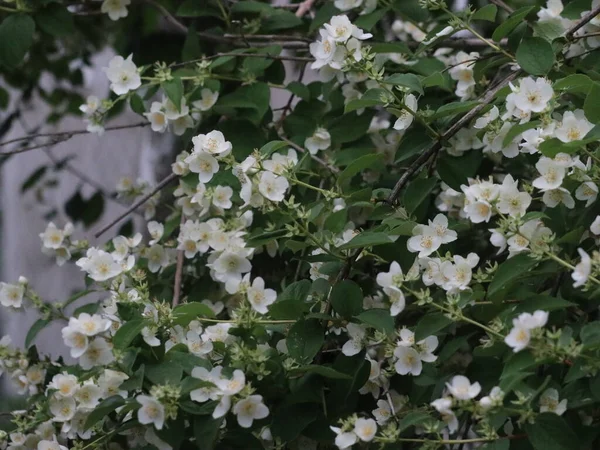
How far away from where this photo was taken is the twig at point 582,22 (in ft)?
4.73

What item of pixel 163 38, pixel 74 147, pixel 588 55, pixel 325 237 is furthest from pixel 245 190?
pixel 74 147

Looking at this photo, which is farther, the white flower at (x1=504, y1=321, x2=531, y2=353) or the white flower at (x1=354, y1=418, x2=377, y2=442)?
the white flower at (x1=354, y1=418, x2=377, y2=442)

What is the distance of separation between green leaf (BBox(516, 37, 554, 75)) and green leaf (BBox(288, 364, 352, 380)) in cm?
57

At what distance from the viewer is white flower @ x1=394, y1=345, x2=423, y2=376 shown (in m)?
1.24

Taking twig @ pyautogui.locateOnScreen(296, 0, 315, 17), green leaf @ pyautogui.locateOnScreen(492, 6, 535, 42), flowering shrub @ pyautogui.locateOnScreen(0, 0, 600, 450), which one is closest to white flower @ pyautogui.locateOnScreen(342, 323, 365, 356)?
flowering shrub @ pyautogui.locateOnScreen(0, 0, 600, 450)

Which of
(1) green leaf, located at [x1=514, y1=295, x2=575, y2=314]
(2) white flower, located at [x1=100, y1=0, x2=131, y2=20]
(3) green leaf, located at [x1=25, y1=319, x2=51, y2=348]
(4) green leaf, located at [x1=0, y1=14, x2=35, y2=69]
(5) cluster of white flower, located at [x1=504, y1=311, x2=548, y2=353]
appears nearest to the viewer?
(5) cluster of white flower, located at [x1=504, y1=311, x2=548, y2=353]

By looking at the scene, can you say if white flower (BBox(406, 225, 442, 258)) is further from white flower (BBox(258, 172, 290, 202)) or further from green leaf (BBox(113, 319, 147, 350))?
green leaf (BBox(113, 319, 147, 350))

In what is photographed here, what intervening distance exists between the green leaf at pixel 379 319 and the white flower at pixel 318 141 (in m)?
0.53

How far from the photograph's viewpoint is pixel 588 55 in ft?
5.07

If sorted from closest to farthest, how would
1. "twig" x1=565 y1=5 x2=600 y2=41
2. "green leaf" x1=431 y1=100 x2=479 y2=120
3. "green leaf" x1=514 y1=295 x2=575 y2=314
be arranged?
"green leaf" x1=514 y1=295 x2=575 y2=314 < "green leaf" x1=431 y1=100 x2=479 y2=120 < "twig" x1=565 y1=5 x2=600 y2=41

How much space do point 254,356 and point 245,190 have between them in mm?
245

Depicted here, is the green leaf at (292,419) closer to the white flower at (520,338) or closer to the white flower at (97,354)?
the white flower at (97,354)

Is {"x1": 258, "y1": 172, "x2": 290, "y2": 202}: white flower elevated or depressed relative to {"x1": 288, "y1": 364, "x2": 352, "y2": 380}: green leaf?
elevated

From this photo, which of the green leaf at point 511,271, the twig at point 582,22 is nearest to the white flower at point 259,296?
the green leaf at point 511,271
